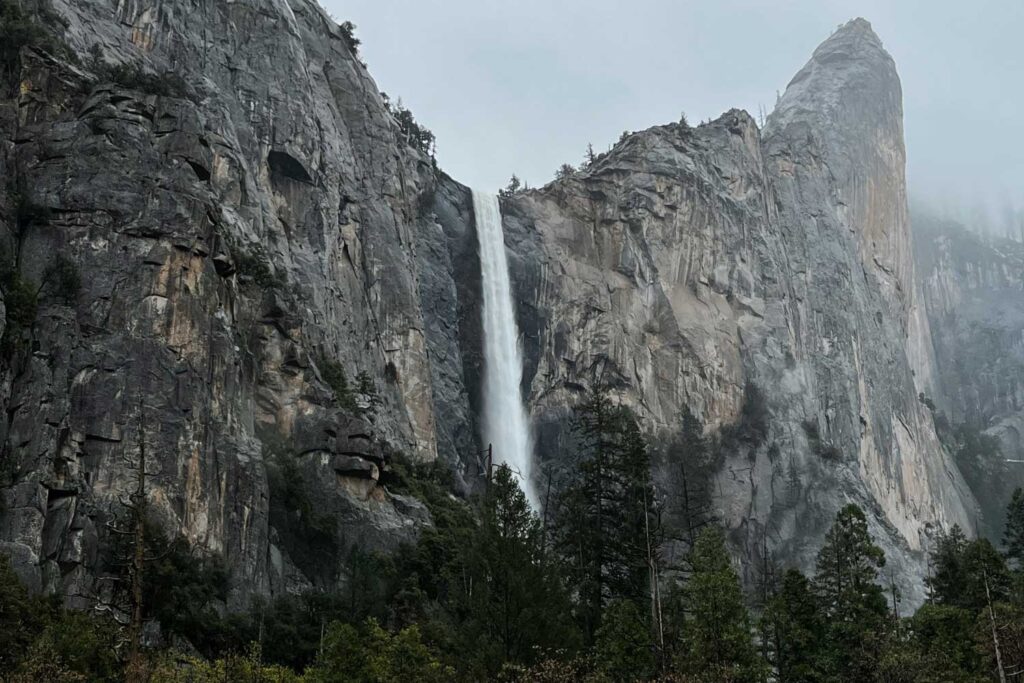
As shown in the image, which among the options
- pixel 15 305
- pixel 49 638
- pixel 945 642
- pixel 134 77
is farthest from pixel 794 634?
pixel 134 77

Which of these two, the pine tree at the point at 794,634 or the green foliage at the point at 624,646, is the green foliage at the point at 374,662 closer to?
the green foliage at the point at 624,646

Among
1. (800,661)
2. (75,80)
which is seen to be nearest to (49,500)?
(75,80)

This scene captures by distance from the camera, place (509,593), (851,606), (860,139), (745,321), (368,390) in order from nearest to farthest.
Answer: (509,593) < (851,606) < (368,390) < (745,321) < (860,139)

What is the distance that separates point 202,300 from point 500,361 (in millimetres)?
38035

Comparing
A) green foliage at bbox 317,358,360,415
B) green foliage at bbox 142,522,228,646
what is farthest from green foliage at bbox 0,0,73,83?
green foliage at bbox 142,522,228,646

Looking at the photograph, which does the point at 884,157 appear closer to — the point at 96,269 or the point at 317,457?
the point at 317,457

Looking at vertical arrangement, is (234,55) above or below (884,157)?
below

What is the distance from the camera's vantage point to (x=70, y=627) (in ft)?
109

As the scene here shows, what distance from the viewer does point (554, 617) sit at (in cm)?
3528

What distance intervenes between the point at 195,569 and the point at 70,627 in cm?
904

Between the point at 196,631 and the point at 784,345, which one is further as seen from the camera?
the point at 784,345

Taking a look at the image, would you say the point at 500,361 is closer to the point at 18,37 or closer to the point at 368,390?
the point at 368,390

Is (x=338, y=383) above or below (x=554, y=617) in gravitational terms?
above

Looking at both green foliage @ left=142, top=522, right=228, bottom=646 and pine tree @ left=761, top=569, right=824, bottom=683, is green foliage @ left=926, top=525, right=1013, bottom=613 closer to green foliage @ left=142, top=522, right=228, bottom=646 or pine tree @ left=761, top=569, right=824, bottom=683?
pine tree @ left=761, top=569, right=824, bottom=683
